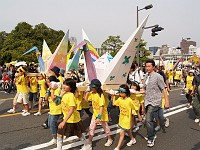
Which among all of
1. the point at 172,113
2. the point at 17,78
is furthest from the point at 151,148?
the point at 17,78

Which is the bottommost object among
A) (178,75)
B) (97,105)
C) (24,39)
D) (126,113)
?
(126,113)

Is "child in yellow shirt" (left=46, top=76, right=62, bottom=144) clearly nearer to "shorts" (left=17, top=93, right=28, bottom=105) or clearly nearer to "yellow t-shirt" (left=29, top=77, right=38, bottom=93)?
"shorts" (left=17, top=93, right=28, bottom=105)

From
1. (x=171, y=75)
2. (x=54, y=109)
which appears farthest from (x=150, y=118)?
(x=171, y=75)

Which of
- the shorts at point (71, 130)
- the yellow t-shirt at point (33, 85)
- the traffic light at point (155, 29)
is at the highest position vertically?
the traffic light at point (155, 29)

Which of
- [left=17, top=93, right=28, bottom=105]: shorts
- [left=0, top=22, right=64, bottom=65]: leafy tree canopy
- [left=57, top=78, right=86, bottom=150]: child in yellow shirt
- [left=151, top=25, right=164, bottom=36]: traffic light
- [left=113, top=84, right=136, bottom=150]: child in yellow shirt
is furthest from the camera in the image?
[left=0, top=22, right=64, bottom=65]: leafy tree canopy

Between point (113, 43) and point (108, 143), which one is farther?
point (113, 43)

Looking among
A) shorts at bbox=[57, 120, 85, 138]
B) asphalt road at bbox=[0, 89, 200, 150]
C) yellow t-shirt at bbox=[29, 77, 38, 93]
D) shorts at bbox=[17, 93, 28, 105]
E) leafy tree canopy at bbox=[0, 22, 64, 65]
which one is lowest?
asphalt road at bbox=[0, 89, 200, 150]

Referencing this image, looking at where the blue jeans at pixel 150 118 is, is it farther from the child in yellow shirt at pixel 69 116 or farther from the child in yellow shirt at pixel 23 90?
the child in yellow shirt at pixel 23 90

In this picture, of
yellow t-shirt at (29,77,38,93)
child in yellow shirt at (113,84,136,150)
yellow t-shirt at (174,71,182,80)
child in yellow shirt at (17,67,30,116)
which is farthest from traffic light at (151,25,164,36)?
child in yellow shirt at (113,84,136,150)

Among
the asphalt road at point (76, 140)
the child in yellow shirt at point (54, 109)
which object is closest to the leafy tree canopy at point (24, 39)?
the asphalt road at point (76, 140)

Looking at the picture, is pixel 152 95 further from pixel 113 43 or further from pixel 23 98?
pixel 113 43

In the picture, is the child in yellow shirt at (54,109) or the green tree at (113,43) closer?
the child in yellow shirt at (54,109)

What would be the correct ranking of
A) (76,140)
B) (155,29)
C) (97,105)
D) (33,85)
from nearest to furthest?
(97,105) → (76,140) → (33,85) → (155,29)

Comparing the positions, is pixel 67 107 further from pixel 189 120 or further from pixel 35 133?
pixel 189 120
